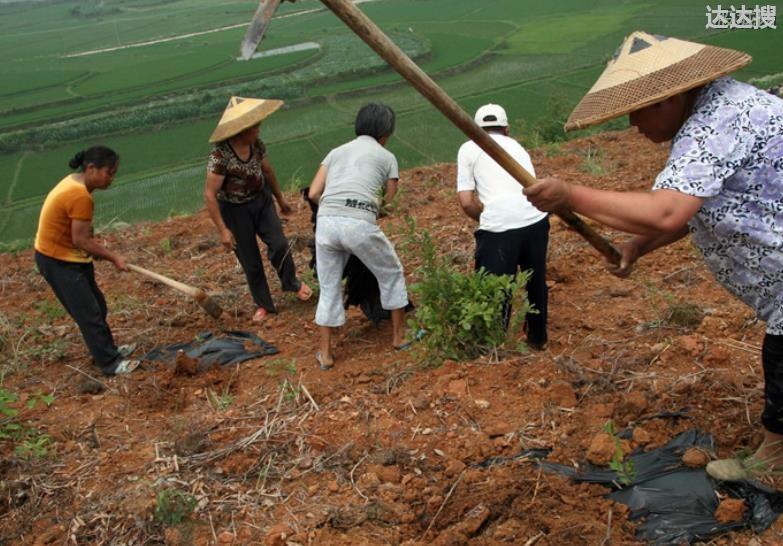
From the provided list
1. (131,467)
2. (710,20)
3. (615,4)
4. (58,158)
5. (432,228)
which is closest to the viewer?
(131,467)

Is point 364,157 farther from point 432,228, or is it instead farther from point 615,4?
point 615,4

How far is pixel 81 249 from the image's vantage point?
4.28 meters

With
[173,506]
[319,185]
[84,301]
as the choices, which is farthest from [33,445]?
[319,185]

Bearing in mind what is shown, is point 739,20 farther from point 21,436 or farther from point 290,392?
point 21,436

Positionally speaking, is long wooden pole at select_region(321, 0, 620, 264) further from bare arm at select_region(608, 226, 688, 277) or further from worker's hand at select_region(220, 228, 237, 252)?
worker's hand at select_region(220, 228, 237, 252)

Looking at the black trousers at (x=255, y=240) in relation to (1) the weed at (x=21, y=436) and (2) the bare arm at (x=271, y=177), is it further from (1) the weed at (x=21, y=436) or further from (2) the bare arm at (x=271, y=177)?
(1) the weed at (x=21, y=436)

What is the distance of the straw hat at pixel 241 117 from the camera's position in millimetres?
4453

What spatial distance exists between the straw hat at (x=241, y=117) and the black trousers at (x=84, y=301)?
116 centimetres

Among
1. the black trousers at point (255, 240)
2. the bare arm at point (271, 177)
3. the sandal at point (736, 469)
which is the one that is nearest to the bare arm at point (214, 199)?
the black trousers at point (255, 240)

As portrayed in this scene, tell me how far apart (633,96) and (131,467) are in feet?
7.99

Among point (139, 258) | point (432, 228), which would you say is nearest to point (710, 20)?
point (432, 228)

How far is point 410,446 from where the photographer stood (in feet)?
9.12

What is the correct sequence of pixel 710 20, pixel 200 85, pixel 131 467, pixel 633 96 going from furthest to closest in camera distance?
pixel 200 85
pixel 710 20
pixel 131 467
pixel 633 96

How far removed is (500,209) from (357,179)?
785 millimetres
